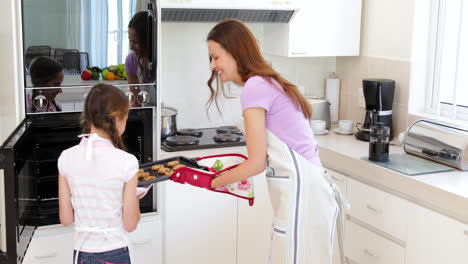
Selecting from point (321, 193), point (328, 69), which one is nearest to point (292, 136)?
point (321, 193)

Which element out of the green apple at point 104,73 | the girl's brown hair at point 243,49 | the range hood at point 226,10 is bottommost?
the green apple at point 104,73

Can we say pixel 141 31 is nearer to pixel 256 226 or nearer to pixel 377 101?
pixel 256 226

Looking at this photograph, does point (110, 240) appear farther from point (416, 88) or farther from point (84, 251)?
point (416, 88)

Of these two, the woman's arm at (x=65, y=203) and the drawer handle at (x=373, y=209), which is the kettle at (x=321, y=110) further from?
the woman's arm at (x=65, y=203)

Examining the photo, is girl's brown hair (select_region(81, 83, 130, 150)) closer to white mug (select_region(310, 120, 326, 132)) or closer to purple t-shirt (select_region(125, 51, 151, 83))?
purple t-shirt (select_region(125, 51, 151, 83))

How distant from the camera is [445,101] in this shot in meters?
3.12

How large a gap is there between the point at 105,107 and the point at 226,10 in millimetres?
1317

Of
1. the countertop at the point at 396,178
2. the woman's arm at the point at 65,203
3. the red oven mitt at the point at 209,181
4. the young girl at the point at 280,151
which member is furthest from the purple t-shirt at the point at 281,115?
the woman's arm at the point at 65,203

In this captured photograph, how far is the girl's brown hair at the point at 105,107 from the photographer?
189 centimetres

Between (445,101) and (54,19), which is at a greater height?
(54,19)

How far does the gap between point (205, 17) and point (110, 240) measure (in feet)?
4.75

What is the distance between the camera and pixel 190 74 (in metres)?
3.36

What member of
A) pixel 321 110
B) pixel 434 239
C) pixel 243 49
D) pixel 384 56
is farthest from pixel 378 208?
pixel 243 49

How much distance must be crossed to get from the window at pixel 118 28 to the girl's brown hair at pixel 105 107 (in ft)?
1.99
